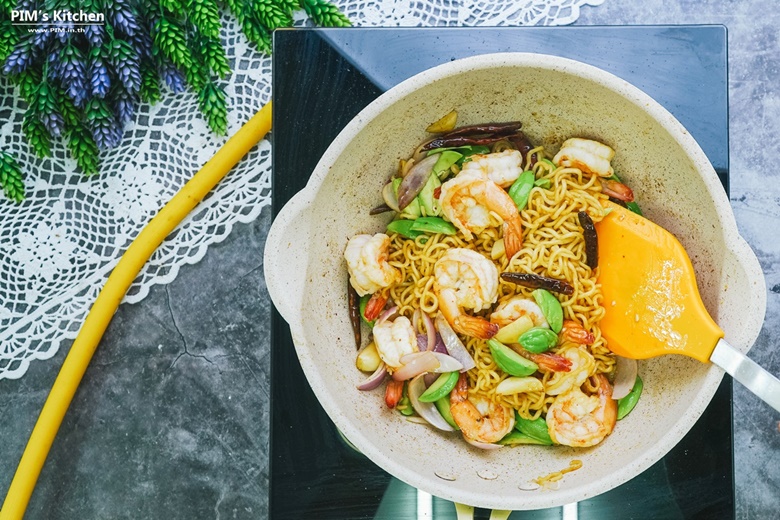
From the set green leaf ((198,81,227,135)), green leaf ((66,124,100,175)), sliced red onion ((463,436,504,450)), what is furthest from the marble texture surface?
sliced red onion ((463,436,504,450))

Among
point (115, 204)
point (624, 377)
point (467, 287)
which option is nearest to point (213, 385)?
point (115, 204)

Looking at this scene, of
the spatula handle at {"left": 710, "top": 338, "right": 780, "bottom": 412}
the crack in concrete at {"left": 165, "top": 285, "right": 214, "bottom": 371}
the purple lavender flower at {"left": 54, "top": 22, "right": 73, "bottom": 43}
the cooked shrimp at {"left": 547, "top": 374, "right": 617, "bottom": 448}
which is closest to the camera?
the spatula handle at {"left": 710, "top": 338, "right": 780, "bottom": 412}

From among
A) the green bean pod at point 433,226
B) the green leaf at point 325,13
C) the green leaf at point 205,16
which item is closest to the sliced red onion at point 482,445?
the green bean pod at point 433,226

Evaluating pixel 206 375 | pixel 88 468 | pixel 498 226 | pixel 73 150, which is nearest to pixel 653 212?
Result: pixel 498 226

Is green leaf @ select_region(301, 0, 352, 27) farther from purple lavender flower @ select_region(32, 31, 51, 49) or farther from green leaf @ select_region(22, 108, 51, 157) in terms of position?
green leaf @ select_region(22, 108, 51, 157)

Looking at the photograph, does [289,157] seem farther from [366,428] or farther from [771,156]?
[771,156]

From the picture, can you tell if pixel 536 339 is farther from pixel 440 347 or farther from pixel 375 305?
pixel 375 305
